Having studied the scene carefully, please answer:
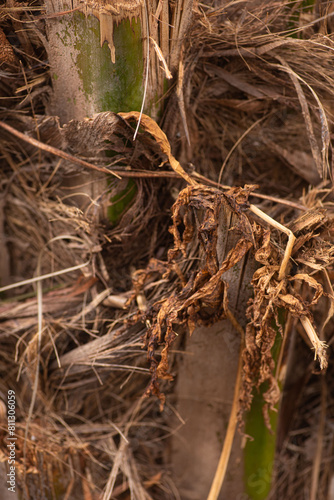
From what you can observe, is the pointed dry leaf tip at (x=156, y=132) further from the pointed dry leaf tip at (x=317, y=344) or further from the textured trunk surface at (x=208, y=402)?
the pointed dry leaf tip at (x=317, y=344)

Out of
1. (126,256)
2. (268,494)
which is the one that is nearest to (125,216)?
(126,256)

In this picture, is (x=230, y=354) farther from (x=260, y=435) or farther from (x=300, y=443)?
(x=300, y=443)

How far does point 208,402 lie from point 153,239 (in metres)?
0.41

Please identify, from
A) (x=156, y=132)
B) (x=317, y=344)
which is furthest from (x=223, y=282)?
(x=156, y=132)

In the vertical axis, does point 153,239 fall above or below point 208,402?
above

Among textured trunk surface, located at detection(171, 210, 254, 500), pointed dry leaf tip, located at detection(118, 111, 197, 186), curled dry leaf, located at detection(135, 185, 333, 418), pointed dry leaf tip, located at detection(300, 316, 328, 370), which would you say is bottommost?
textured trunk surface, located at detection(171, 210, 254, 500)

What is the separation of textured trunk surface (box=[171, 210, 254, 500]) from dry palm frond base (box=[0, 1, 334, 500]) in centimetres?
3

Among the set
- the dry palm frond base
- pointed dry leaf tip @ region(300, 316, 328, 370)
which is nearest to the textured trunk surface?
the dry palm frond base

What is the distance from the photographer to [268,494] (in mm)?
1072

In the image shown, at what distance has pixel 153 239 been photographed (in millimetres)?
947

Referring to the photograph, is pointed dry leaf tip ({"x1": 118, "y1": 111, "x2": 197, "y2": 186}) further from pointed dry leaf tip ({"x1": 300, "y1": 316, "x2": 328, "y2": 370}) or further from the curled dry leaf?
pointed dry leaf tip ({"x1": 300, "y1": 316, "x2": 328, "y2": 370})

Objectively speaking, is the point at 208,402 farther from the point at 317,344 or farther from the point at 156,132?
the point at 156,132

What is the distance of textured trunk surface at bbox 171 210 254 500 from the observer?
35.1 inches

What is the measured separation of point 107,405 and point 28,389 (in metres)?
0.20
